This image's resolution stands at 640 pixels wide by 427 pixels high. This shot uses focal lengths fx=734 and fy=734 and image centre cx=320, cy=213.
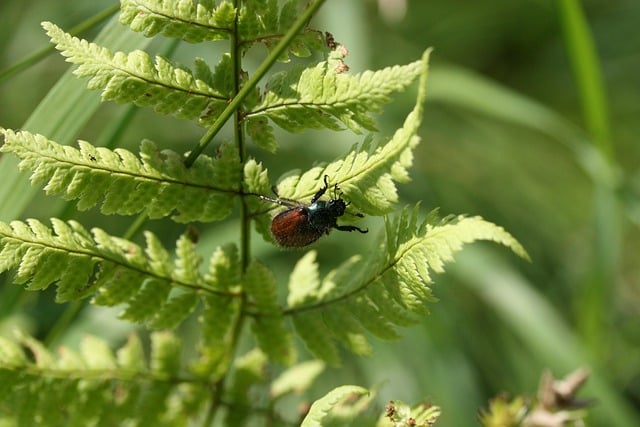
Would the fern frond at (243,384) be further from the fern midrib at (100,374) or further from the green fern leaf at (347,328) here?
the green fern leaf at (347,328)

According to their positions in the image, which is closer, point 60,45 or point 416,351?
point 60,45

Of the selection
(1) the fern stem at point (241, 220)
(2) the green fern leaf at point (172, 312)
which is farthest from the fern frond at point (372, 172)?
(2) the green fern leaf at point (172, 312)

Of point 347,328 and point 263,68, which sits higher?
point 263,68

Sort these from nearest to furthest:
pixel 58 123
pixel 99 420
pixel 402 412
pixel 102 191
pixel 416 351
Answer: pixel 402 412
pixel 102 191
pixel 99 420
pixel 58 123
pixel 416 351

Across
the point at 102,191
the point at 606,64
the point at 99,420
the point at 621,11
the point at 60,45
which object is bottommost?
the point at 99,420

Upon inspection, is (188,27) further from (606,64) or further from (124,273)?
(606,64)

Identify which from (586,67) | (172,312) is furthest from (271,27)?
(586,67)

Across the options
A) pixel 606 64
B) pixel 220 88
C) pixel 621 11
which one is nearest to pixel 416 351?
pixel 220 88

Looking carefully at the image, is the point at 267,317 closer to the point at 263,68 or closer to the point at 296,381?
the point at 296,381
